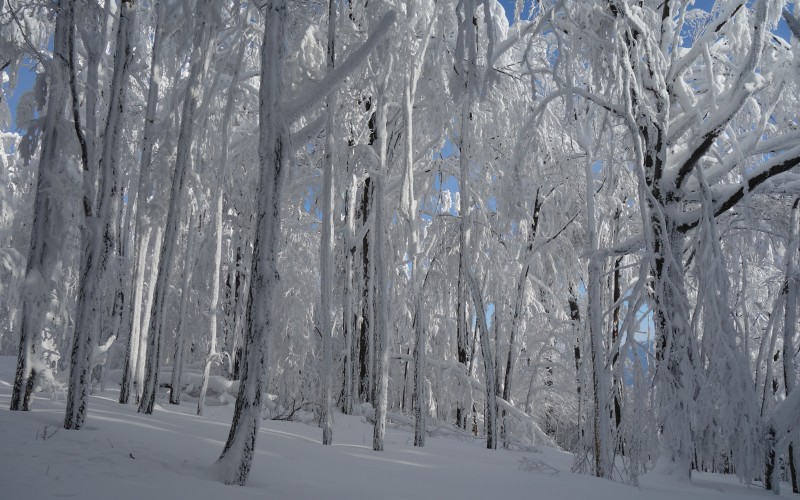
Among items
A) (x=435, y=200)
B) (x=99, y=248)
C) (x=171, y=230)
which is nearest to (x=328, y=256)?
(x=171, y=230)

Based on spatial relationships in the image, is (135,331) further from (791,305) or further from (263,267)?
(791,305)

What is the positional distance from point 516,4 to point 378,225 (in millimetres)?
3484

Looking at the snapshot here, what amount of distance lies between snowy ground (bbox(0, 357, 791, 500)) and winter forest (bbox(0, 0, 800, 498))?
0.41ft

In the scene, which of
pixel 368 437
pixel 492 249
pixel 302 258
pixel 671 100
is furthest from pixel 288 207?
pixel 671 100

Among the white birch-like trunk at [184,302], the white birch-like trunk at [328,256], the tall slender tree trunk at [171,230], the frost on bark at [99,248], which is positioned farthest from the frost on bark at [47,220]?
the white birch-like trunk at [184,302]

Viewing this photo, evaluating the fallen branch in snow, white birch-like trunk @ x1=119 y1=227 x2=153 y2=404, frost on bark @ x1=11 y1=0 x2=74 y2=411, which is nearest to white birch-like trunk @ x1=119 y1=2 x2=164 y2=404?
white birch-like trunk @ x1=119 y1=227 x2=153 y2=404

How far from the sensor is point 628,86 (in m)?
6.31

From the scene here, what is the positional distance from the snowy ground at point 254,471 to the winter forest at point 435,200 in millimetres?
126

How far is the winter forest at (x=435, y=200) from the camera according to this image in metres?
4.95

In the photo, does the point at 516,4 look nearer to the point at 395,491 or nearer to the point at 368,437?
the point at 395,491

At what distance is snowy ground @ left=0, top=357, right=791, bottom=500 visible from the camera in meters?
3.08

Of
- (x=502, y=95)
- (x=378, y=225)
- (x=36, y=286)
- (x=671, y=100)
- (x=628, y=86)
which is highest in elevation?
(x=502, y=95)

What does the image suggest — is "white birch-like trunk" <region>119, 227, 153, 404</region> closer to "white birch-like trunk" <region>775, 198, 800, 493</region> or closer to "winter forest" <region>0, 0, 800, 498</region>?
"winter forest" <region>0, 0, 800, 498</region>

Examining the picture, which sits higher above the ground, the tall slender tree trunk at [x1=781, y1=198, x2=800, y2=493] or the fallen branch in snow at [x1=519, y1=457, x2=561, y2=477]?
the tall slender tree trunk at [x1=781, y1=198, x2=800, y2=493]
